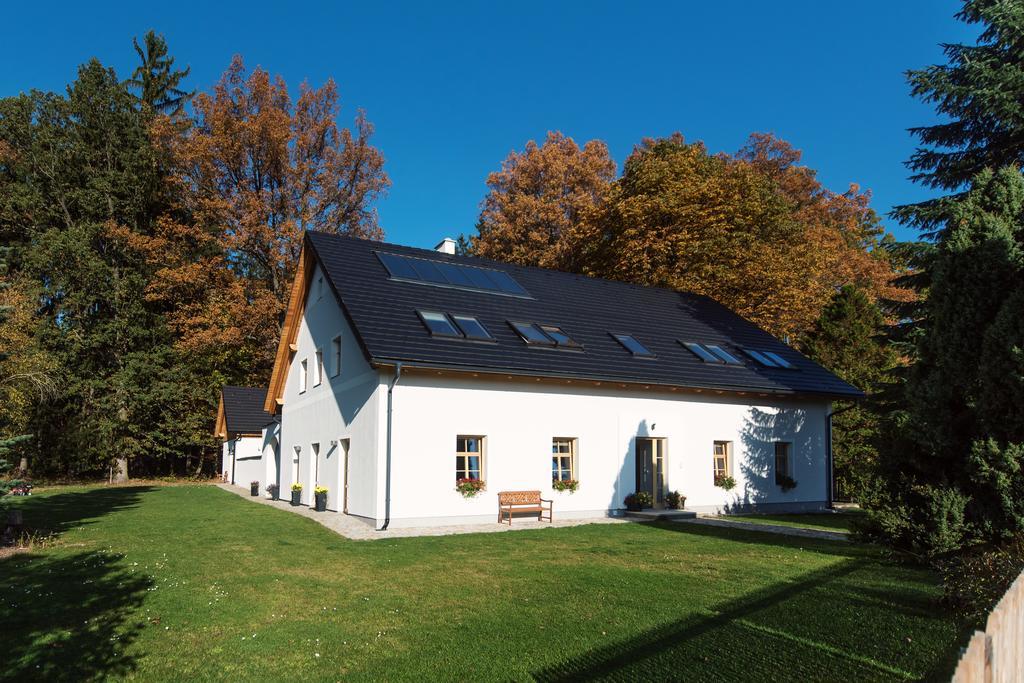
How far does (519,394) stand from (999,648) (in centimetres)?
1377

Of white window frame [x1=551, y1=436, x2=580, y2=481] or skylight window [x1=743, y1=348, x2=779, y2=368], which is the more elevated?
skylight window [x1=743, y1=348, x2=779, y2=368]

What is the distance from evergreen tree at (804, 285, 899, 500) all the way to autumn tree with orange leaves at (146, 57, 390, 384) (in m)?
21.3

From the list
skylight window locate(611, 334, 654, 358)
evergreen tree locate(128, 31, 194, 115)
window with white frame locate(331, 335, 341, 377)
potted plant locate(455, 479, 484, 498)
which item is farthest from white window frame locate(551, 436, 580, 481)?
evergreen tree locate(128, 31, 194, 115)

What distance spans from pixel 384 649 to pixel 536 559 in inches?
191

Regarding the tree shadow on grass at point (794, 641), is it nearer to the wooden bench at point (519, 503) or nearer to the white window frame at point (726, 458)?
the wooden bench at point (519, 503)

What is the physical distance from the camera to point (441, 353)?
15.3 metres

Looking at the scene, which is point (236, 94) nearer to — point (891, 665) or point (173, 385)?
point (173, 385)

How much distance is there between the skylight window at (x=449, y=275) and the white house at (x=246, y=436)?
10078 millimetres

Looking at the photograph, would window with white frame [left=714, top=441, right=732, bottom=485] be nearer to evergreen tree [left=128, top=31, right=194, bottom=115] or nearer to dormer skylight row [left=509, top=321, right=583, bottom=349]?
dormer skylight row [left=509, top=321, right=583, bottom=349]

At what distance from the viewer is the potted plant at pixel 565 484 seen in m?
16.8

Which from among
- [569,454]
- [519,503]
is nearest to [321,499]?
[519,503]

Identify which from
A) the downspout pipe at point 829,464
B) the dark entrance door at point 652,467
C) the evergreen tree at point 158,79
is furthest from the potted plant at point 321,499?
the evergreen tree at point 158,79

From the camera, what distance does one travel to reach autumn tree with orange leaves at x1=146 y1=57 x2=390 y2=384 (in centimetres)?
3100

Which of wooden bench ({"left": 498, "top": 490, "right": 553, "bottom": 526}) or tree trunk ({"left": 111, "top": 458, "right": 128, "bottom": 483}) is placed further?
tree trunk ({"left": 111, "top": 458, "right": 128, "bottom": 483})
